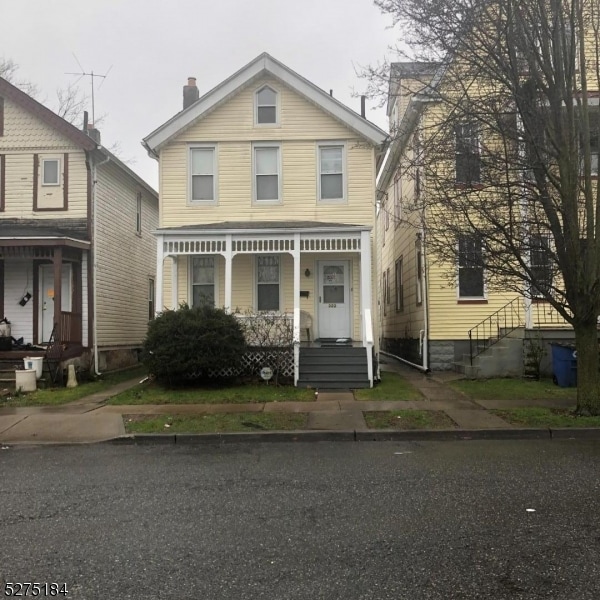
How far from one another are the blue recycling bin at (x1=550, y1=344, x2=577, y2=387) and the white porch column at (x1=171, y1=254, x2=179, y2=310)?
361 inches

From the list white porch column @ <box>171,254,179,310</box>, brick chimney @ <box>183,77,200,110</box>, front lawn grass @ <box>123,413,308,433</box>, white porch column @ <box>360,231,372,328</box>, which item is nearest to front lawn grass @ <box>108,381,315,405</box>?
front lawn grass @ <box>123,413,308,433</box>

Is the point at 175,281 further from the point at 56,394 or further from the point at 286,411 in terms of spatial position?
the point at 286,411

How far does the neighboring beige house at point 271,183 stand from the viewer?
15547 millimetres

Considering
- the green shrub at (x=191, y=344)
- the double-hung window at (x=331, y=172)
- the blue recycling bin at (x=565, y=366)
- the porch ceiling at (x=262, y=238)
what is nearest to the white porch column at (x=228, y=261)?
the porch ceiling at (x=262, y=238)

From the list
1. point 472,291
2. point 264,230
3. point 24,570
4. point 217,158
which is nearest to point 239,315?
point 264,230

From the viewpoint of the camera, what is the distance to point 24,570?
148 inches

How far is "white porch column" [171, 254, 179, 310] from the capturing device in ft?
48.9

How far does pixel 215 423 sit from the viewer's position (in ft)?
29.9

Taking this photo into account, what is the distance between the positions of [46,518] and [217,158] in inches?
490

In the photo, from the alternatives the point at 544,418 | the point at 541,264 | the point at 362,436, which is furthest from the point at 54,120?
the point at 544,418

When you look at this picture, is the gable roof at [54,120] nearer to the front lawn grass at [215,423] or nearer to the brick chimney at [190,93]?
the brick chimney at [190,93]

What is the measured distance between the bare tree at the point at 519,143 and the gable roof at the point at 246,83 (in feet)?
18.5

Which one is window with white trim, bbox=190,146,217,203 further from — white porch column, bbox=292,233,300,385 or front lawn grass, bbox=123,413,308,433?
front lawn grass, bbox=123,413,308,433

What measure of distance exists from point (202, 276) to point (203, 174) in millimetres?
2837
